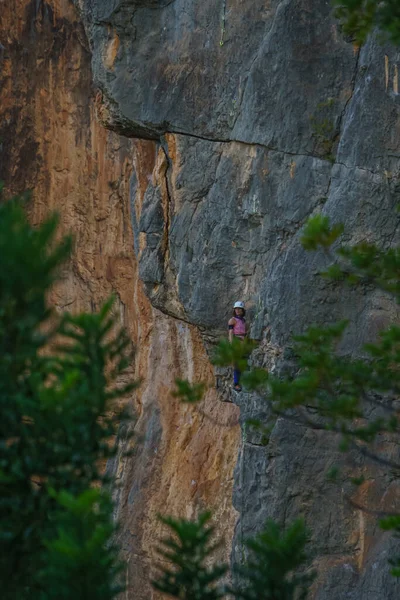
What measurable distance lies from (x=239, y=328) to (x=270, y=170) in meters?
1.85

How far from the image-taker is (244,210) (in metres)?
13.0

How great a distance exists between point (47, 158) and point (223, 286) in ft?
31.6

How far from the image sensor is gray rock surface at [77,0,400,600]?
38.3 ft

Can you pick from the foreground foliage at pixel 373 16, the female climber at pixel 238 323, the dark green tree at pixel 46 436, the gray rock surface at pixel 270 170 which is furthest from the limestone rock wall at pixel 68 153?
the dark green tree at pixel 46 436

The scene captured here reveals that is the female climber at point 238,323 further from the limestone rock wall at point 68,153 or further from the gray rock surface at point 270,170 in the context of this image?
the limestone rock wall at point 68,153

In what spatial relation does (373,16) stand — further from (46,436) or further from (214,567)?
(214,567)

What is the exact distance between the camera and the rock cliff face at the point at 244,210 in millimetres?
11773

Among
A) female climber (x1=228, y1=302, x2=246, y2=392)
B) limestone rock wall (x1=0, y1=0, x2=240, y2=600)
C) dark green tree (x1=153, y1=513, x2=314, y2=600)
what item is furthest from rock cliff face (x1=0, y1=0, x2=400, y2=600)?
dark green tree (x1=153, y1=513, x2=314, y2=600)

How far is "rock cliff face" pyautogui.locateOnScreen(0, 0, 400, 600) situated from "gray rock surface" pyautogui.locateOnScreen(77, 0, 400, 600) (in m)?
0.02

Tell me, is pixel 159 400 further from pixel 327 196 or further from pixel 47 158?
pixel 47 158

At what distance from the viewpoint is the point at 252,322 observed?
41.9ft

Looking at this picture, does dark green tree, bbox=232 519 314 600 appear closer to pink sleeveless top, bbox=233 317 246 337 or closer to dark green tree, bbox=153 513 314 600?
dark green tree, bbox=153 513 314 600

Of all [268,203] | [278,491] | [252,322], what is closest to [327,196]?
[268,203]

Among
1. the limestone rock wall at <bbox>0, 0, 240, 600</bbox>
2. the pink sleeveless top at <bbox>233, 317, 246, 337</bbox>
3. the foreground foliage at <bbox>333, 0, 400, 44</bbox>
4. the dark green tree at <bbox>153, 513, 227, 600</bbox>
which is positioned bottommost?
the dark green tree at <bbox>153, 513, 227, 600</bbox>
